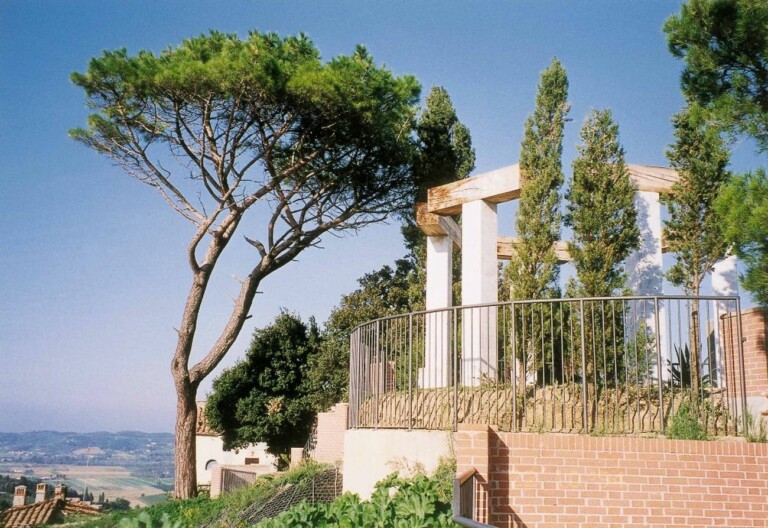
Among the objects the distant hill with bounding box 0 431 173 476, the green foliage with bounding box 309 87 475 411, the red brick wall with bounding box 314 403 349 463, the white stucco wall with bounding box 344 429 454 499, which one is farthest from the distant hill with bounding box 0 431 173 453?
the white stucco wall with bounding box 344 429 454 499

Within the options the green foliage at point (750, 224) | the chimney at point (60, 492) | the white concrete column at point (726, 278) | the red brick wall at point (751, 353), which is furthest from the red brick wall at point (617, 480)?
the chimney at point (60, 492)

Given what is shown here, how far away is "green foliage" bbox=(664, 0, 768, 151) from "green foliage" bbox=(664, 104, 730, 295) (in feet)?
6.41

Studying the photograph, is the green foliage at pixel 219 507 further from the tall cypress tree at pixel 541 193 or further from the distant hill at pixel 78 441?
the tall cypress tree at pixel 541 193

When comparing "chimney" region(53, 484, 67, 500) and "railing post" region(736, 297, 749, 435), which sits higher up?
"railing post" region(736, 297, 749, 435)

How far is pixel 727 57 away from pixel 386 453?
6.02 meters

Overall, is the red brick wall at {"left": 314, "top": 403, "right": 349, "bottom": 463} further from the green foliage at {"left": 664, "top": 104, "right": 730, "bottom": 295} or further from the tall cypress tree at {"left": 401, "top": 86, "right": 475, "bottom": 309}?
the green foliage at {"left": 664, "top": 104, "right": 730, "bottom": 295}

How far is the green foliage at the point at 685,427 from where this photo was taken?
21.8ft

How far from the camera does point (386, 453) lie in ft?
26.5

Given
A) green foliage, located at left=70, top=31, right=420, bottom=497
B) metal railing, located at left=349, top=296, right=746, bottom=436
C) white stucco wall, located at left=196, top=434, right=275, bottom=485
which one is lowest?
white stucco wall, located at left=196, top=434, right=275, bottom=485

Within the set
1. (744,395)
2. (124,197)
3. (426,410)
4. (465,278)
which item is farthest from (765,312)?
(124,197)

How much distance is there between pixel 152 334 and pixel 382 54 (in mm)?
8996

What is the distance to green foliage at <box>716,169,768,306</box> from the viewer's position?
7191 mm

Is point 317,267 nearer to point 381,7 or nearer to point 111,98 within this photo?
point 111,98

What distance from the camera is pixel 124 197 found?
18.5 metres
